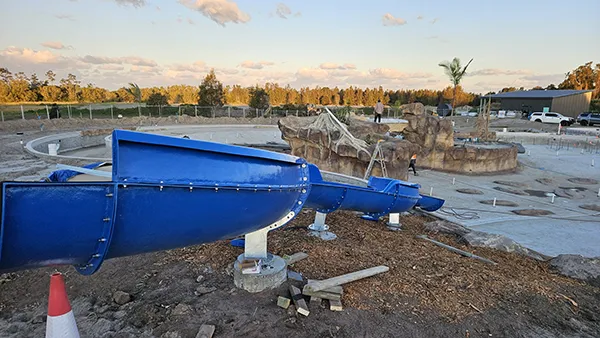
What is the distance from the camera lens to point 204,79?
145 feet

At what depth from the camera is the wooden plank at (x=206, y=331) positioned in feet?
10.1

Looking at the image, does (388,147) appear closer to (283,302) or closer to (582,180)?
(582,180)

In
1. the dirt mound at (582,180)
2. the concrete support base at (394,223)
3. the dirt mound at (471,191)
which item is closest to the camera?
the concrete support base at (394,223)

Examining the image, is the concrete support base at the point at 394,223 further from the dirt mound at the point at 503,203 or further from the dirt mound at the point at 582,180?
the dirt mound at the point at 582,180

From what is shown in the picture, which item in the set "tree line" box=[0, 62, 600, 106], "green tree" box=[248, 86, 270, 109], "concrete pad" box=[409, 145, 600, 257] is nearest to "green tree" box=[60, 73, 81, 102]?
"tree line" box=[0, 62, 600, 106]

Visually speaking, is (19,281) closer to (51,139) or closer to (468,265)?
(468,265)

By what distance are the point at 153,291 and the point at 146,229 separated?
6.04 ft

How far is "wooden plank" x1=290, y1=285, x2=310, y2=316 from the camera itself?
3438 millimetres

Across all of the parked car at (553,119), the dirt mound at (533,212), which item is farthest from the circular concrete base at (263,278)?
the parked car at (553,119)

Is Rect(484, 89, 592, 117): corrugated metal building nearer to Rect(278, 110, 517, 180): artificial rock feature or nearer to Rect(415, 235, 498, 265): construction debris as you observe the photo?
Rect(278, 110, 517, 180): artificial rock feature

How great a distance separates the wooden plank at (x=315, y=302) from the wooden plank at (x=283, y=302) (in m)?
0.22

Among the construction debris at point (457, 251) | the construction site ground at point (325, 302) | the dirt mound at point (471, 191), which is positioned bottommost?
the dirt mound at point (471, 191)

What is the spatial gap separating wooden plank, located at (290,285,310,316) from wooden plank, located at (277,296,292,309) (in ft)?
0.24

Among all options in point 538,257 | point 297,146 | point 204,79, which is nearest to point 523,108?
point 204,79
